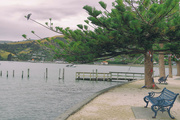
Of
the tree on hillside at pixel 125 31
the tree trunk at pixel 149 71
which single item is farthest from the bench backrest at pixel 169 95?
the tree trunk at pixel 149 71

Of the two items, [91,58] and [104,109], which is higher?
[91,58]

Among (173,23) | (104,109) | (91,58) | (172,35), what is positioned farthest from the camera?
(91,58)

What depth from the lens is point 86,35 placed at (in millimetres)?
16781

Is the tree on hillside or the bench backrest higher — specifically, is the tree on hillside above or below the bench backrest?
above

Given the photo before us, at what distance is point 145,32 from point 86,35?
5.11 meters

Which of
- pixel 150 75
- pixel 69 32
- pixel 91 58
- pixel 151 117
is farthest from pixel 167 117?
pixel 69 32

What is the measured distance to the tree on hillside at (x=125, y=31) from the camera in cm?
1252

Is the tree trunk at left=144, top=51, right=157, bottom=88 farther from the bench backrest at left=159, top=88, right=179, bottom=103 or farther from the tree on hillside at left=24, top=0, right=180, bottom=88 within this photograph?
the bench backrest at left=159, top=88, right=179, bottom=103

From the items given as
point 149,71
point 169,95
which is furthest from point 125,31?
point 169,95

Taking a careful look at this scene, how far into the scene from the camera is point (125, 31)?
1411 centimetres

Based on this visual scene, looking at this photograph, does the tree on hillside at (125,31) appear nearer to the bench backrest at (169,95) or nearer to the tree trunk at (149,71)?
the tree trunk at (149,71)

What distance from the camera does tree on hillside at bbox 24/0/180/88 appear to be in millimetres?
12516

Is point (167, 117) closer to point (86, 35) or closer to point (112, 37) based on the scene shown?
point (112, 37)

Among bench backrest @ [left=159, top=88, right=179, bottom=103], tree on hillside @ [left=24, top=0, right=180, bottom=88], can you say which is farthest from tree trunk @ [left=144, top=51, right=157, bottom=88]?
bench backrest @ [left=159, top=88, right=179, bottom=103]
